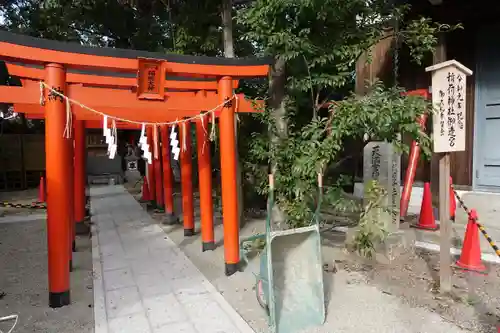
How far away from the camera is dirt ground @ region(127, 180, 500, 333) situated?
3.96m

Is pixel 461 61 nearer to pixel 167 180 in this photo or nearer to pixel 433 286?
pixel 433 286

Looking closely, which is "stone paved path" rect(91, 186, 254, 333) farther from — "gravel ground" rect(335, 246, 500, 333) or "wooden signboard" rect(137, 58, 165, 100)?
"wooden signboard" rect(137, 58, 165, 100)

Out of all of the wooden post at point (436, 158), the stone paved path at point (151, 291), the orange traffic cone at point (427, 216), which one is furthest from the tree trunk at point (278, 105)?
the wooden post at point (436, 158)

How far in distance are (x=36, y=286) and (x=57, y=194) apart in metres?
1.70

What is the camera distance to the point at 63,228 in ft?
15.0

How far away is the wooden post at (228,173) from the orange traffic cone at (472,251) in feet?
10.7

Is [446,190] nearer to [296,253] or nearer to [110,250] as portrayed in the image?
[296,253]

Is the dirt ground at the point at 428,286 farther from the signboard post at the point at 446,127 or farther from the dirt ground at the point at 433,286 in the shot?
the signboard post at the point at 446,127

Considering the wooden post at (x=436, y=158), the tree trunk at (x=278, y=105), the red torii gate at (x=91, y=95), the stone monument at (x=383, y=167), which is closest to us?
the red torii gate at (x=91, y=95)

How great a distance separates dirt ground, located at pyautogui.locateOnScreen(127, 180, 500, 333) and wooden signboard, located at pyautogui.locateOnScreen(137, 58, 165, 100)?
2.68 meters

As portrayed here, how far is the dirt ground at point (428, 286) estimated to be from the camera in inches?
156

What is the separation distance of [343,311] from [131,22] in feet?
48.2

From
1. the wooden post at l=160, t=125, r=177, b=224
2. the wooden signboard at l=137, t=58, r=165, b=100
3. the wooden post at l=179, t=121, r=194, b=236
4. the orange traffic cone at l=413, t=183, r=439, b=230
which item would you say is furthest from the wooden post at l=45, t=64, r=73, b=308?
the orange traffic cone at l=413, t=183, r=439, b=230

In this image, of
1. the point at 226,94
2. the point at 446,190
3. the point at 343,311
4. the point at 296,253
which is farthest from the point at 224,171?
the point at 446,190
